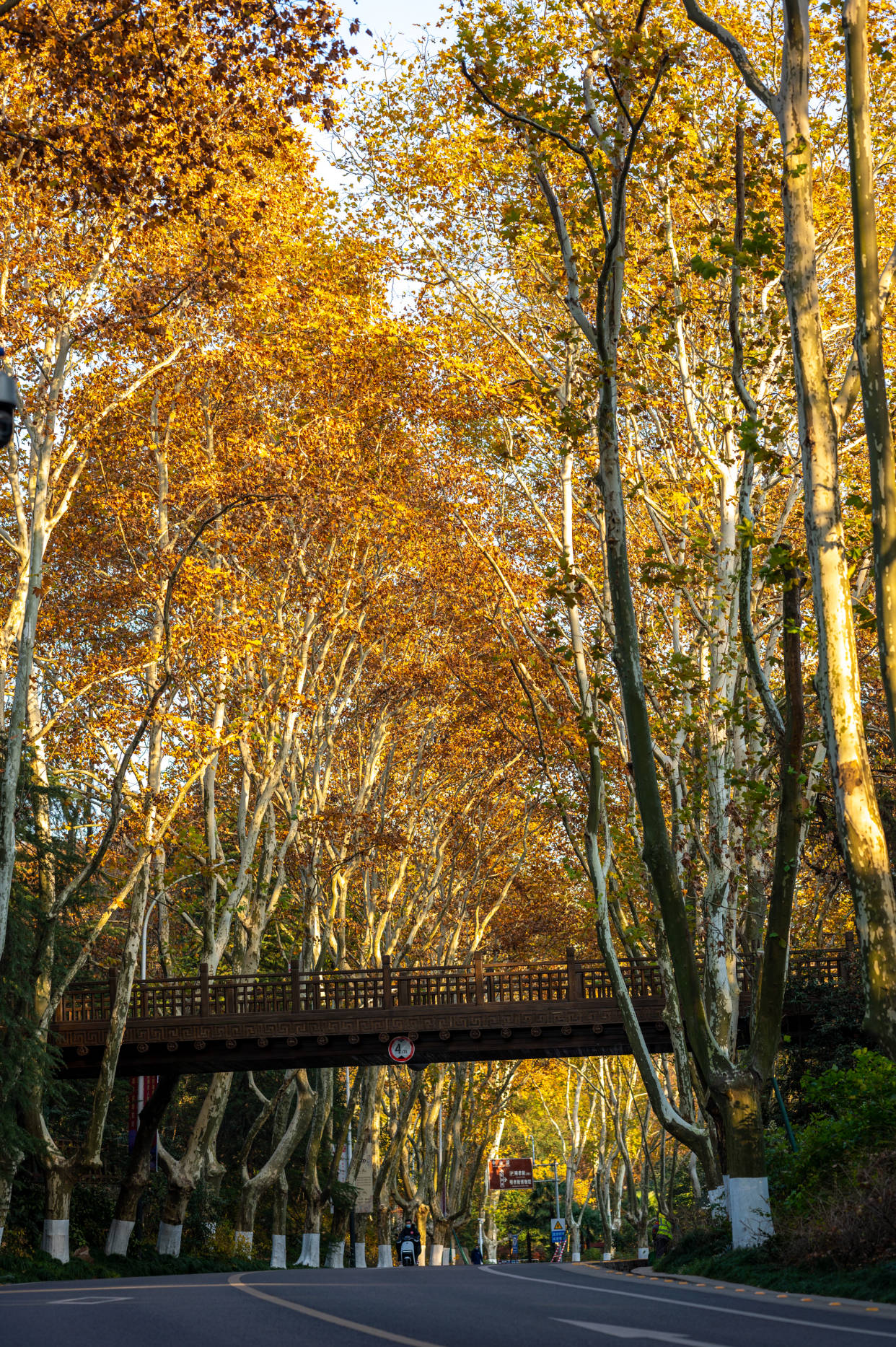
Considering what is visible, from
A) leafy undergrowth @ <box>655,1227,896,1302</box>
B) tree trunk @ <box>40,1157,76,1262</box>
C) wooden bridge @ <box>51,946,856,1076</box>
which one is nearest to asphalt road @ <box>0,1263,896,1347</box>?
leafy undergrowth @ <box>655,1227,896,1302</box>

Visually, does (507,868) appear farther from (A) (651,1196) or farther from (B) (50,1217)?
(A) (651,1196)

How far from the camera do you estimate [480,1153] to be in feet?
142

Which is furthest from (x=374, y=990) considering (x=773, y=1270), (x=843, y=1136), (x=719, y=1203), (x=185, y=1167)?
(x=773, y=1270)

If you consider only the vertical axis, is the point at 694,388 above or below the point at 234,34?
below

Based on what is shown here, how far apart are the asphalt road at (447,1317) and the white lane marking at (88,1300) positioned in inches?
0.8

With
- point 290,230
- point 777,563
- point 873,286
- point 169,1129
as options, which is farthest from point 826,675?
point 169,1129

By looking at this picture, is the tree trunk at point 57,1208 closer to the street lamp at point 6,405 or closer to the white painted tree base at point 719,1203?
the white painted tree base at point 719,1203

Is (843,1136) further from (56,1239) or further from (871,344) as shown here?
(56,1239)

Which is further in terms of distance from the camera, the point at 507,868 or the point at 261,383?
the point at 507,868

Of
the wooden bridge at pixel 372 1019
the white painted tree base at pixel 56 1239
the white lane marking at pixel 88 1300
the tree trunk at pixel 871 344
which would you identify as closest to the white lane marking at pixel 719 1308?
the white lane marking at pixel 88 1300

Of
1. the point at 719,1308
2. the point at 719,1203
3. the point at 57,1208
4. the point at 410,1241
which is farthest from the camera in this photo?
the point at 410,1241

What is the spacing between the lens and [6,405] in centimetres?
688

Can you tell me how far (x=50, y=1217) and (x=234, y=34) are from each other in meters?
18.3

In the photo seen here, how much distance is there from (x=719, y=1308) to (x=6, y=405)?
7.12 metres
